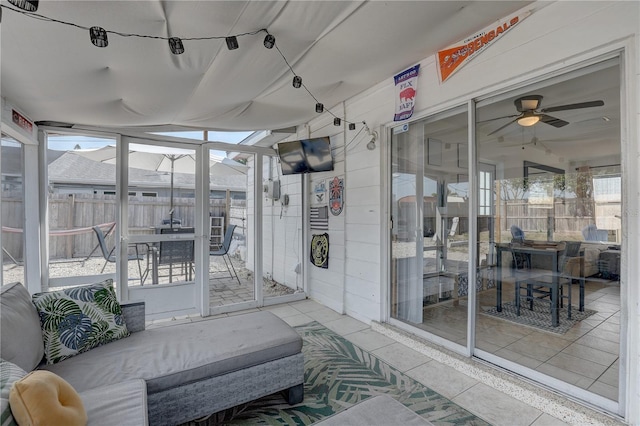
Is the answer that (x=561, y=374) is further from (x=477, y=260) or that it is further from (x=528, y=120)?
(x=528, y=120)

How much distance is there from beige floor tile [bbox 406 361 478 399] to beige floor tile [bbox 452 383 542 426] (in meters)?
0.06

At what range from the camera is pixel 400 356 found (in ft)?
9.23

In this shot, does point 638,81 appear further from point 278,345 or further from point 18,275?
point 18,275

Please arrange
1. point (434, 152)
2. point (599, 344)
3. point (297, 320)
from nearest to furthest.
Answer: point (599, 344) → point (434, 152) → point (297, 320)

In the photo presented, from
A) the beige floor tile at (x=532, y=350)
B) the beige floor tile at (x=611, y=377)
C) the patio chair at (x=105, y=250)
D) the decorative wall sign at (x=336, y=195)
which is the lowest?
the beige floor tile at (x=532, y=350)

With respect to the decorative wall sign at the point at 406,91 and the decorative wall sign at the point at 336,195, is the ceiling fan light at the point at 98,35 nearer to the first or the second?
the decorative wall sign at the point at 406,91

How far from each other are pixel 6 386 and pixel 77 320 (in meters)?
1.04

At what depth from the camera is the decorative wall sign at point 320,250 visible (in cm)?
428

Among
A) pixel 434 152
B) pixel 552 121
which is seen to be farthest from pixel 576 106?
pixel 434 152

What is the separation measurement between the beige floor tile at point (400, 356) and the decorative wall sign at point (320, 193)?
213cm

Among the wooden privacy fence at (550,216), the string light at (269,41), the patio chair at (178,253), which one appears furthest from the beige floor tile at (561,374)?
the patio chair at (178,253)

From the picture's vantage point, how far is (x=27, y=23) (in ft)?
5.41

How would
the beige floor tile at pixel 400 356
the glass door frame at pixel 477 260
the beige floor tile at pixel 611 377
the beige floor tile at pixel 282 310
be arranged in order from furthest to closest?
the beige floor tile at pixel 282 310 < the beige floor tile at pixel 400 356 < the beige floor tile at pixel 611 377 < the glass door frame at pixel 477 260

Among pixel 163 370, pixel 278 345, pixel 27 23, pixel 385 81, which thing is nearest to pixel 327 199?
pixel 385 81
